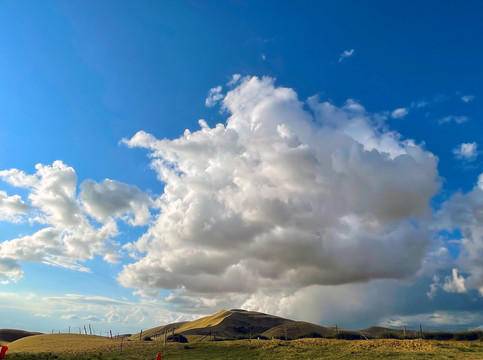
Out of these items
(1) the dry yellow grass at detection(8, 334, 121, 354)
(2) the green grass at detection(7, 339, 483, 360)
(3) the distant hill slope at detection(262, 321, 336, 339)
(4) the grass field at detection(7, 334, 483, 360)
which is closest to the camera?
(2) the green grass at detection(7, 339, 483, 360)

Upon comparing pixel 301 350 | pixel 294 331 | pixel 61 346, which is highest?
pixel 61 346

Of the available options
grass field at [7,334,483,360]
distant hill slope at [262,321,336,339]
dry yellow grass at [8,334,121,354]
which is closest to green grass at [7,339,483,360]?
grass field at [7,334,483,360]

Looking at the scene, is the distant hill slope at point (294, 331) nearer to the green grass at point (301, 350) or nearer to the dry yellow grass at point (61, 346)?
the dry yellow grass at point (61, 346)

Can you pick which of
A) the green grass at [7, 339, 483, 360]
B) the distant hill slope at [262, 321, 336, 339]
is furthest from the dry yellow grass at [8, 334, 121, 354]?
the distant hill slope at [262, 321, 336, 339]

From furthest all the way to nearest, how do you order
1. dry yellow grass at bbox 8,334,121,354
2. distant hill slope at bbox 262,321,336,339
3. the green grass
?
1. distant hill slope at bbox 262,321,336,339
2. dry yellow grass at bbox 8,334,121,354
3. the green grass

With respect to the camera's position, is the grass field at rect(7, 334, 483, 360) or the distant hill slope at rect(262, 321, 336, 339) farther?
the distant hill slope at rect(262, 321, 336, 339)

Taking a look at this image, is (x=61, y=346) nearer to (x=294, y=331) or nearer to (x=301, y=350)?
(x=301, y=350)

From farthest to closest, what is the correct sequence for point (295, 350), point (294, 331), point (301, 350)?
point (294, 331), point (295, 350), point (301, 350)

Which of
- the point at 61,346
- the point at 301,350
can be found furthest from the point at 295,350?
the point at 61,346

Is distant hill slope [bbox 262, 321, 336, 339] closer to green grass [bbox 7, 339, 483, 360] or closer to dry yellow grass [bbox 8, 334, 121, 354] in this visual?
dry yellow grass [bbox 8, 334, 121, 354]

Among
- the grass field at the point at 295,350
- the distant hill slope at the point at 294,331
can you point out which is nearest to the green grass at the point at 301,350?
the grass field at the point at 295,350

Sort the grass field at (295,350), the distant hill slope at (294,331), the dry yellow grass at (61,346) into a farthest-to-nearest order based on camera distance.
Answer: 1. the distant hill slope at (294,331)
2. the dry yellow grass at (61,346)
3. the grass field at (295,350)

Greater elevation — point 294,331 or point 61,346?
point 61,346

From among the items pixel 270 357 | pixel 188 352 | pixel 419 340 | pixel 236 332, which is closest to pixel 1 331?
pixel 236 332
